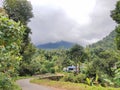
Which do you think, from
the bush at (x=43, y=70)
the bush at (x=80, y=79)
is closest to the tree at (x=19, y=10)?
the bush at (x=80, y=79)

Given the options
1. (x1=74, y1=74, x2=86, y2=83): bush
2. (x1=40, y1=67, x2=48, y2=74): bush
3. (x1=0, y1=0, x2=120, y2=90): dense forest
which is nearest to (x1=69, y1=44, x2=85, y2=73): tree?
(x1=0, y1=0, x2=120, y2=90): dense forest

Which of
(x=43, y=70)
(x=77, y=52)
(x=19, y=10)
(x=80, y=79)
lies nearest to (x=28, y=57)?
(x=43, y=70)

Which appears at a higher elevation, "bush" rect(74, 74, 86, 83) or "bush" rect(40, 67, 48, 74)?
"bush" rect(40, 67, 48, 74)

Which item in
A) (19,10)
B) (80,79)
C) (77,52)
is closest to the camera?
(80,79)

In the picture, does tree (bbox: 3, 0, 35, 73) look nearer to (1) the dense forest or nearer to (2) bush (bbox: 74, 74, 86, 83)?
(1) the dense forest

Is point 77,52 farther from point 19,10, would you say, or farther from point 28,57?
point 19,10

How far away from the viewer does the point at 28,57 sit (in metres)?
38.2

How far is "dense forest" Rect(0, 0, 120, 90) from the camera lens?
21.1 ft

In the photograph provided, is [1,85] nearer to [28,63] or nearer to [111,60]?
[111,60]

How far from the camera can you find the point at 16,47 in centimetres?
669

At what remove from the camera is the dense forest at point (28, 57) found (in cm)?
644

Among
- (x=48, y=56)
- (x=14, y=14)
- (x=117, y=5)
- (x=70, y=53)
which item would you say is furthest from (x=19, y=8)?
(x=48, y=56)

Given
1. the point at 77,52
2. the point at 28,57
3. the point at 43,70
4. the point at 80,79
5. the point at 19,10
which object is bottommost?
the point at 80,79

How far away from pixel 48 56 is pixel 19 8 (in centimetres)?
4023
